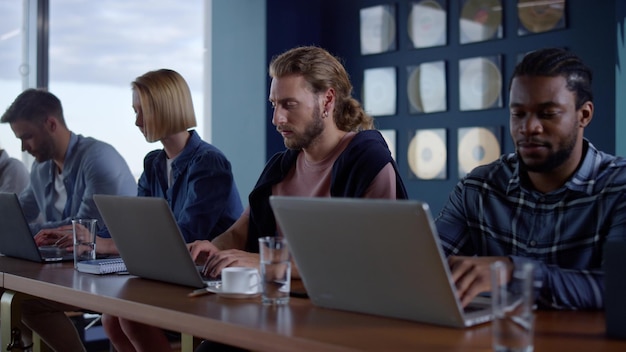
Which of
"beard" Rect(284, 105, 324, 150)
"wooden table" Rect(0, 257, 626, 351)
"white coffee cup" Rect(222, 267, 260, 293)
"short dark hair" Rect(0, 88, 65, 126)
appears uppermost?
"short dark hair" Rect(0, 88, 65, 126)

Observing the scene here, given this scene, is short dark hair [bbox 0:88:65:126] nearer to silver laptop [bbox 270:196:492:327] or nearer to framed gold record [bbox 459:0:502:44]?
framed gold record [bbox 459:0:502:44]

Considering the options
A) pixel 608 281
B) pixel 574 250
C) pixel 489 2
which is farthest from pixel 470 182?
pixel 489 2

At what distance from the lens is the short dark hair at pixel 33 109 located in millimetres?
3461

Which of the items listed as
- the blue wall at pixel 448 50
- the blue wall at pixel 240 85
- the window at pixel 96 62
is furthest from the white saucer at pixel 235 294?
the window at pixel 96 62

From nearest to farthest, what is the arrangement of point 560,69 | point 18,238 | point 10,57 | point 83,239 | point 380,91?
1. point 560,69
2. point 83,239
3. point 18,238
4. point 380,91
5. point 10,57

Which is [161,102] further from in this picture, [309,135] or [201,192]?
[309,135]

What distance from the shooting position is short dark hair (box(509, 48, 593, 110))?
66.7 inches

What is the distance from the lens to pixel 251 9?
15.6ft

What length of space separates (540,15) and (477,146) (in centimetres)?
74

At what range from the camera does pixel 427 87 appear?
4309mm

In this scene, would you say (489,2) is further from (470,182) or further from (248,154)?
(470,182)

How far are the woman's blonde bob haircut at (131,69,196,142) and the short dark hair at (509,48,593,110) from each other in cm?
141

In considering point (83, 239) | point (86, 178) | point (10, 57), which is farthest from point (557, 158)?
point (10, 57)

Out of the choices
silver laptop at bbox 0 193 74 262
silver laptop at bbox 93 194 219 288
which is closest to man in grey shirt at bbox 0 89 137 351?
silver laptop at bbox 0 193 74 262
